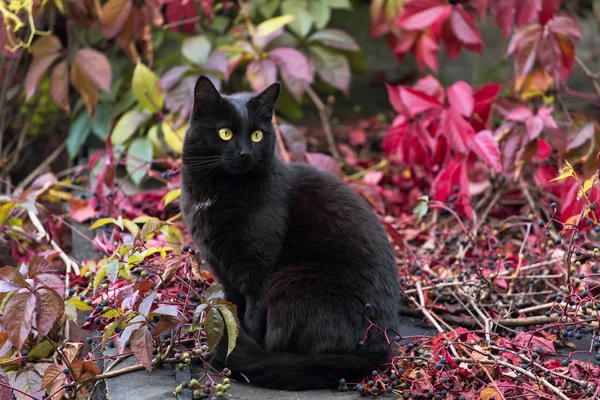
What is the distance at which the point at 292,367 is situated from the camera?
1807mm

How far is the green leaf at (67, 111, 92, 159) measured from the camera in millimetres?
3488

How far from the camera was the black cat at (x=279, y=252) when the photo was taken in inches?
73.9

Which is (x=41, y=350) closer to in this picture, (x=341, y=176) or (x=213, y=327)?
(x=213, y=327)

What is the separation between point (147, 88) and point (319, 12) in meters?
1.04

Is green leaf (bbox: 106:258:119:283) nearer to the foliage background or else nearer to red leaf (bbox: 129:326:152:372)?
the foliage background

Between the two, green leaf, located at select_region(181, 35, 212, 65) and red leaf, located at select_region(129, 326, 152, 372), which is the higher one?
green leaf, located at select_region(181, 35, 212, 65)

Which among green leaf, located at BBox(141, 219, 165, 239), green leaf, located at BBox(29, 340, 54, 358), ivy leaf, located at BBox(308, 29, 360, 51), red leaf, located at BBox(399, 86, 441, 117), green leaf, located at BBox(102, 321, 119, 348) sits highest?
ivy leaf, located at BBox(308, 29, 360, 51)

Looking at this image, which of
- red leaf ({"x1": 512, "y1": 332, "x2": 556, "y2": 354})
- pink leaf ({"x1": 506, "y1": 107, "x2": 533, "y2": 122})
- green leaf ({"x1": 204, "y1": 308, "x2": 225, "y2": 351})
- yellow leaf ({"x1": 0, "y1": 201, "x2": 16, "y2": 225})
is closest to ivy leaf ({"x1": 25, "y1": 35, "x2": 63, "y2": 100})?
Answer: yellow leaf ({"x1": 0, "y1": 201, "x2": 16, "y2": 225})

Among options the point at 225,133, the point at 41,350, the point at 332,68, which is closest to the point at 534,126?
the point at 332,68

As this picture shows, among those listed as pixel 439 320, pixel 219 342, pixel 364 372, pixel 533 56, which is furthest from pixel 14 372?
pixel 533 56

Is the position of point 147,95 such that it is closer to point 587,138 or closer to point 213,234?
point 213,234

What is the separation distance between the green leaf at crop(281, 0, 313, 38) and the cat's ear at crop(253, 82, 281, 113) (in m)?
1.43

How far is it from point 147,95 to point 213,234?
1218 millimetres

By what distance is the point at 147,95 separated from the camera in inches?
119
